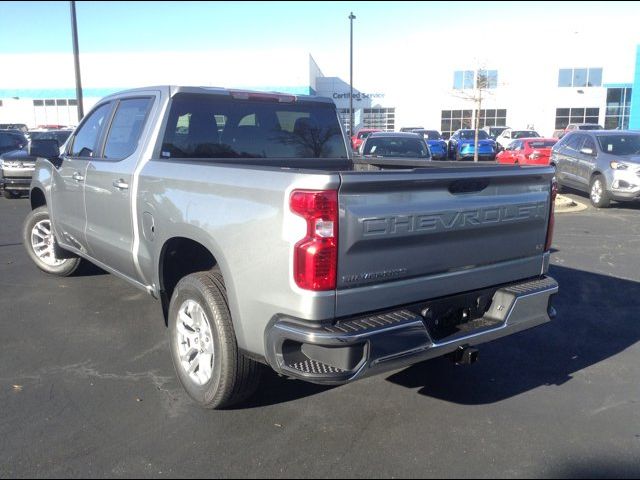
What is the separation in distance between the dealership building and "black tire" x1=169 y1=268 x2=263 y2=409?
47607 mm

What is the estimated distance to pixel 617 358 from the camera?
185 inches

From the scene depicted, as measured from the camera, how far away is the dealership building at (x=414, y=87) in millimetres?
51781

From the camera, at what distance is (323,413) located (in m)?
3.75

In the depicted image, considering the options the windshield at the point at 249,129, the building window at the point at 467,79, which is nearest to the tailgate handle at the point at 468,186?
the windshield at the point at 249,129

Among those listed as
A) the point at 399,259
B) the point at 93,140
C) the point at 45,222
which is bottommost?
the point at 45,222

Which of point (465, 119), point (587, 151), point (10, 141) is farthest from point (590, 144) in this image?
point (465, 119)

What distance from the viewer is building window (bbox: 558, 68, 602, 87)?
52406mm

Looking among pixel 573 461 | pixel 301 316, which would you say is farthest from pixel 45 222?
pixel 573 461

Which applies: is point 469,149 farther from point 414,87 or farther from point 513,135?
point 414,87

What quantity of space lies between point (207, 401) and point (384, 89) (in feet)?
178

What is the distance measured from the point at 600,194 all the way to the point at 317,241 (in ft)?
40.1

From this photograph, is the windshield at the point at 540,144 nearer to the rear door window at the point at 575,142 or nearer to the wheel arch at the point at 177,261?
the rear door window at the point at 575,142

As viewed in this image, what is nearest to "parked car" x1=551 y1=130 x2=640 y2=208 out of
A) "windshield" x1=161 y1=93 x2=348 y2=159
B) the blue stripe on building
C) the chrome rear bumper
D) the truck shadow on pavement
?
the truck shadow on pavement

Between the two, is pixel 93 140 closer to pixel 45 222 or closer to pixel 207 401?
pixel 45 222
